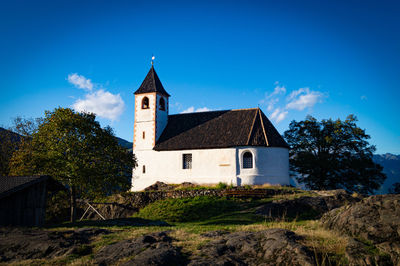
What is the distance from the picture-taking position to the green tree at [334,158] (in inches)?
1336

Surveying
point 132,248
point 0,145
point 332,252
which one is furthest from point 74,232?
point 0,145

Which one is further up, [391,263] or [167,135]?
[167,135]

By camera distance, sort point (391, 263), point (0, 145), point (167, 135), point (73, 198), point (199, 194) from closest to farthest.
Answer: point (391, 263)
point (73, 198)
point (199, 194)
point (0, 145)
point (167, 135)

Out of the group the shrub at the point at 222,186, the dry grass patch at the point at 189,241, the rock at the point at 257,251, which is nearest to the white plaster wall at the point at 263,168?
the shrub at the point at 222,186

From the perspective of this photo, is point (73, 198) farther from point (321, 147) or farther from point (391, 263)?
point (321, 147)

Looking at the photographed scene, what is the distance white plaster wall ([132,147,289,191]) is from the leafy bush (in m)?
5.48

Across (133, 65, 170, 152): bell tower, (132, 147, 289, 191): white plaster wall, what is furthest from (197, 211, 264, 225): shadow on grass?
(133, 65, 170, 152): bell tower

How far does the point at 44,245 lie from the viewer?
949 centimetres

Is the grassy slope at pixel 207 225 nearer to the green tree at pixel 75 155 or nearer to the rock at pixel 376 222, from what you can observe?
the rock at pixel 376 222

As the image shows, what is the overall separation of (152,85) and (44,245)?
1136 inches

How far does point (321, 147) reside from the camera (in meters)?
36.3

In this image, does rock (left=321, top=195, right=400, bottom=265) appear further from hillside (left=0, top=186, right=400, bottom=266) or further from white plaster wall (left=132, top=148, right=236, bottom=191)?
white plaster wall (left=132, top=148, right=236, bottom=191)

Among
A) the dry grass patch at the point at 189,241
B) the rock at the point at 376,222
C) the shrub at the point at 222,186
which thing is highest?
the shrub at the point at 222,186

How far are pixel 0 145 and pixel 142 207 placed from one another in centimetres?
1865
